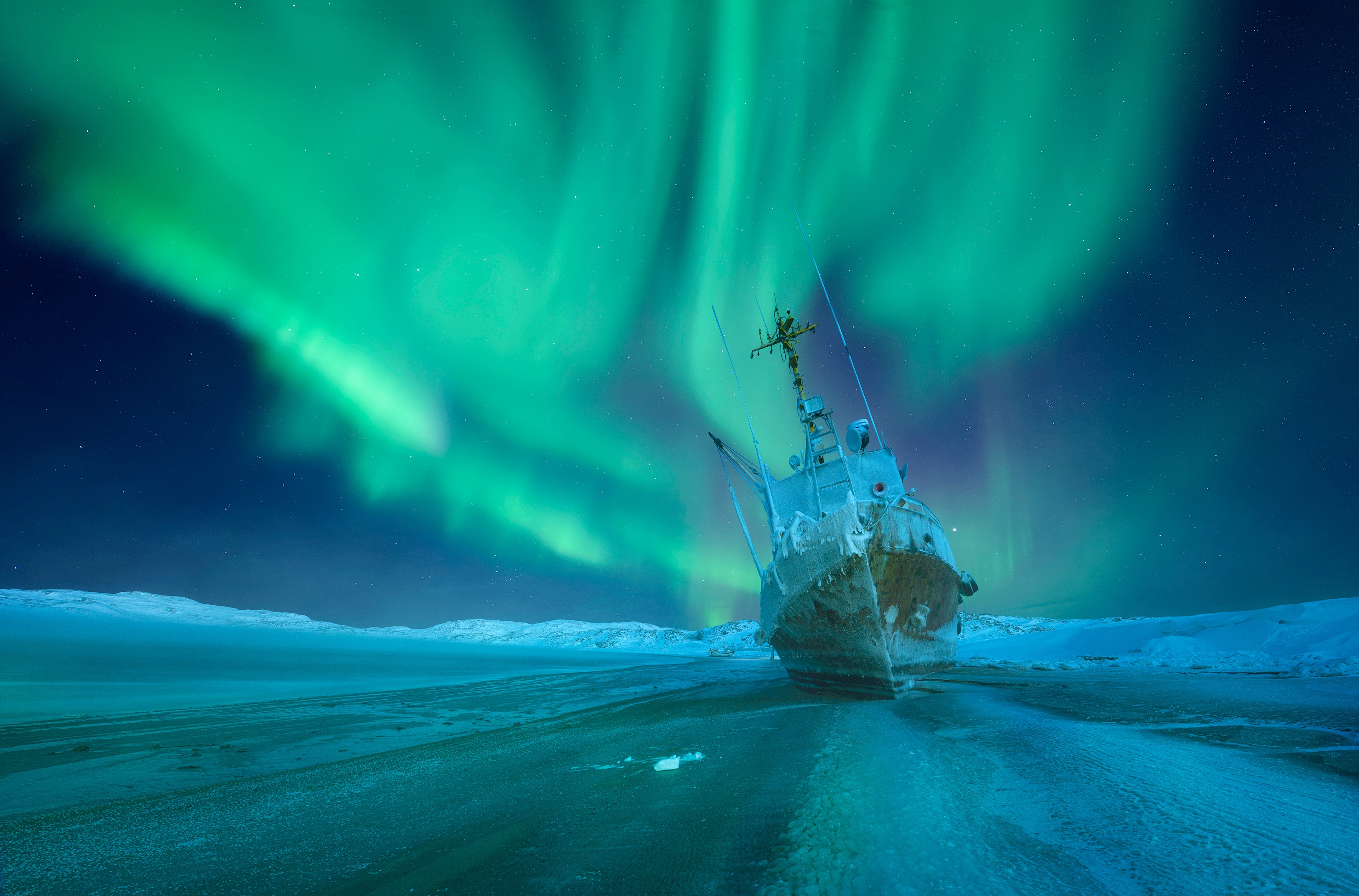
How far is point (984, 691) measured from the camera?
15352 mm

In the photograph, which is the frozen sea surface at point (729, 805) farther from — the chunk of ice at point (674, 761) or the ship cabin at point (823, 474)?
the ship cabin at point (823, 474)

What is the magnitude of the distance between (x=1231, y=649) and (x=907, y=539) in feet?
114

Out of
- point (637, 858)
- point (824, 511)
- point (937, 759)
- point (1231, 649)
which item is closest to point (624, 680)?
point (824, 511)

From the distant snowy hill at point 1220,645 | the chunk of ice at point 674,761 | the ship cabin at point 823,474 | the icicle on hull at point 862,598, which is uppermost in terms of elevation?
the ship cabin at point 823,474

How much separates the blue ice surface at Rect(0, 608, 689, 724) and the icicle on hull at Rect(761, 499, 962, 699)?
20.8m

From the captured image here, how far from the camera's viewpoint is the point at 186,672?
3334 centimetres

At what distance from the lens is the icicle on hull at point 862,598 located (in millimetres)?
14172

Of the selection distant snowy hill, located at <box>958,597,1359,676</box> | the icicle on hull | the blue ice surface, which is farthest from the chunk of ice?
distant snowy hill, located at <box>958,597,1359,676</box>

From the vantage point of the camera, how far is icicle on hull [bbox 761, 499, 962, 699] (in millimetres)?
14172

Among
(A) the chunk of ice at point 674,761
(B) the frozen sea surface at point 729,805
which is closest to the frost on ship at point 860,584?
(B) the frozen sea surface at point 729,805

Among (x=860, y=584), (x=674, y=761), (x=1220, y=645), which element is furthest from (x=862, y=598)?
(x=1220, y=645)

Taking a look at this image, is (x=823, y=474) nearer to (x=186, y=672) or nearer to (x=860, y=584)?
(x=860, y=584)

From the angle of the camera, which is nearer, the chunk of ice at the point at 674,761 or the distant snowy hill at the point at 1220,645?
the chunk of ice at the point at 674,761

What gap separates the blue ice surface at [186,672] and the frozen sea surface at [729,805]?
31.3ft
